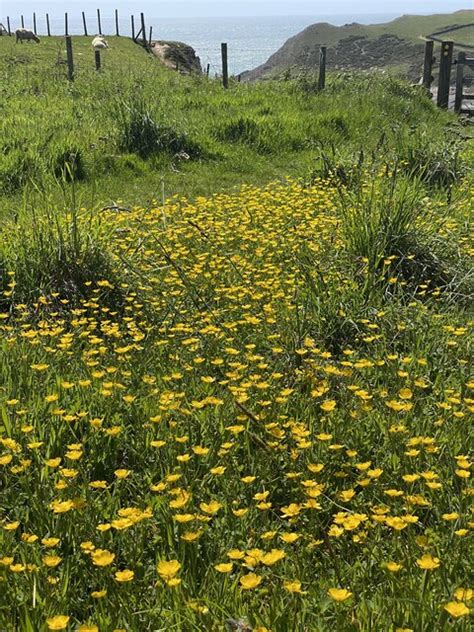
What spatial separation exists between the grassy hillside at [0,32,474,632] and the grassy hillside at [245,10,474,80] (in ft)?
287

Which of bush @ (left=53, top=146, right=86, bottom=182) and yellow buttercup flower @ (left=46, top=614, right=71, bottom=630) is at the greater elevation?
yellow buttercup flower @ (left=46, top=614, right=71, bottom=630)

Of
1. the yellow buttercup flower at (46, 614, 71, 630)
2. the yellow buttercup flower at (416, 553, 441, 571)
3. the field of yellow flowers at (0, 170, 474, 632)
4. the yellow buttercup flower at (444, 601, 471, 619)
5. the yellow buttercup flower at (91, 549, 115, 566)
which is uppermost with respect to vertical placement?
the yellow buttercup flower at (444, 601, 471, 619)

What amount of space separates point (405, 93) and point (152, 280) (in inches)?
489

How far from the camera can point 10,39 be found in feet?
119

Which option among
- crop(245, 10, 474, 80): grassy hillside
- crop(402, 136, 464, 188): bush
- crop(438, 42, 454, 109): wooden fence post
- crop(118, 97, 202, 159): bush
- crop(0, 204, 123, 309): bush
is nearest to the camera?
crop(0, 204, 123, 309): bush

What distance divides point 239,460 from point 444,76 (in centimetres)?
1688

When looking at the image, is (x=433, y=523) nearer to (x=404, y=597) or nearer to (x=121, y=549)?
(x=404, y=597)

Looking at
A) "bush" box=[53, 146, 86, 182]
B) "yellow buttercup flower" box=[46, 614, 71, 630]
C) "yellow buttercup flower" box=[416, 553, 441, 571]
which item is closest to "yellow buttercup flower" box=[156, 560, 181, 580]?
"yellow buttercup flower" box=[46, 614, 71, 630]

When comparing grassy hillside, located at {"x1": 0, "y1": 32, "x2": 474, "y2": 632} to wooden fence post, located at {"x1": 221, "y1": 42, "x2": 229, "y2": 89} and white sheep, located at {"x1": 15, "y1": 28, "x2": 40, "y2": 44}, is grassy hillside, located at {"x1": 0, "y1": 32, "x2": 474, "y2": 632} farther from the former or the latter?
white sheep, located at {"x1": 15, "y1": 28, "x2": 40, "y2": 44}

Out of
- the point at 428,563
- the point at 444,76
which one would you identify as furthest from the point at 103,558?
the point at 444,76

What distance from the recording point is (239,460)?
2.95m

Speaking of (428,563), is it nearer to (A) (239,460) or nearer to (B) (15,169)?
(A) (239,460)

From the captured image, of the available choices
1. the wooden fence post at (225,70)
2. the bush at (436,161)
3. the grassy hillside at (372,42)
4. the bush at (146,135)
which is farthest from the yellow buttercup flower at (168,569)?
the grassy hillside at (372,42)

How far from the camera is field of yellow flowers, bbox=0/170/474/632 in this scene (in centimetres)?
206
